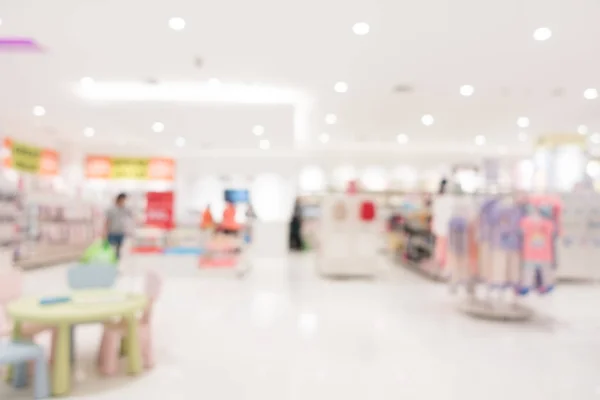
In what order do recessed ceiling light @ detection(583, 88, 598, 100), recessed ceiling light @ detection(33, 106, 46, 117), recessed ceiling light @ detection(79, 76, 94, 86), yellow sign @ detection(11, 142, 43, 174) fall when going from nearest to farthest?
recessed ceiling light @ detection(79, 76, 94, 86) → recessed ceiling light @ detection(583, 88, 598, 100) → recessed ceiling light @ detection(33, 106, 46, 117) → yellow sign @ detection(11, 142, 43, 174)

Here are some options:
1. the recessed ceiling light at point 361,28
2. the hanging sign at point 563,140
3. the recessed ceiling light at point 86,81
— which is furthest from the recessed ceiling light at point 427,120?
the recessed ceiling light at point 86,81

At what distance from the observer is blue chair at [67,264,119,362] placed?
13.4 ft

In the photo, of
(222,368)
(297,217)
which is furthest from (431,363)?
(297,217)

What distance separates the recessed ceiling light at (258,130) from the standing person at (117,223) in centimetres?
372

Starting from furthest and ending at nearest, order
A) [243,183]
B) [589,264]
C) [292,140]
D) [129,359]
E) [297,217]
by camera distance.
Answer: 1. [243,183]
2. [297,217]
3. [292,140]
4. [589,264]
5. [129,359]

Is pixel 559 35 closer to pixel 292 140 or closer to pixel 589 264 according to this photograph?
pixel 589 264

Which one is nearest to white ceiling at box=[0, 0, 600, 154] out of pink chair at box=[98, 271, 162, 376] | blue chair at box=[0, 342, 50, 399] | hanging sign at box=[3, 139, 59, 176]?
hanging sign at box=[3, 139, 59, 176]

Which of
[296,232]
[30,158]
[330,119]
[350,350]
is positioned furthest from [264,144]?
[350,350]

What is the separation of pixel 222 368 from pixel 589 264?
753 cm

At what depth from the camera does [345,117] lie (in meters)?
11.1

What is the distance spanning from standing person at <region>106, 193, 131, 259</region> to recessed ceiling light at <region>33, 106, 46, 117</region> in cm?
326

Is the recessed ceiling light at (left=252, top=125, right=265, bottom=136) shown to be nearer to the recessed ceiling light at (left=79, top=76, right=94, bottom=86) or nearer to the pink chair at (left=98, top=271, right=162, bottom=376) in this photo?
the recessed ceiling light at (left=79, top=76, right=94, bottom=86)

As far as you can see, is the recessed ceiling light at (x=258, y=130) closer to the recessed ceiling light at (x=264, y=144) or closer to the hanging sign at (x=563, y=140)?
the recessed ceiling light at (x=264, y=144)

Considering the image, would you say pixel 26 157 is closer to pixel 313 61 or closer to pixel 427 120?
pixel 313 61
